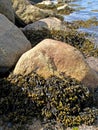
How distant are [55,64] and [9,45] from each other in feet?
3.23

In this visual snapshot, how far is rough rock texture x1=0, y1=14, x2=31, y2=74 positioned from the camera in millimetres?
5680

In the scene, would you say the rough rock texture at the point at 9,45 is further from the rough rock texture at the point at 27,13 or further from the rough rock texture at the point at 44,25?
the rough rock texture at the point at 27,13

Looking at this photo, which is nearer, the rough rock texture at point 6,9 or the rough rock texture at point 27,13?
the rough rock texture at point 6,9

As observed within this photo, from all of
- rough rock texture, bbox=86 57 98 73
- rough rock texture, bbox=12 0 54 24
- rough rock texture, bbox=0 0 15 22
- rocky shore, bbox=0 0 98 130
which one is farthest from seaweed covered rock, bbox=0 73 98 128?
rough rock texture, bbox=12 0 54 24

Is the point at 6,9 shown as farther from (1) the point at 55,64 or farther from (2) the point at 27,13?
(1) the point at 55,64

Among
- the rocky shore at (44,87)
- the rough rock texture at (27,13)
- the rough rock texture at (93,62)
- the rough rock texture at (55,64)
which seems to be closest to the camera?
the rocky shore at (44,87)

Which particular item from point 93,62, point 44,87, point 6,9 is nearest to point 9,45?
point 44,87

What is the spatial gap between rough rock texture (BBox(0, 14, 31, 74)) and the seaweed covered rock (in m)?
0.43

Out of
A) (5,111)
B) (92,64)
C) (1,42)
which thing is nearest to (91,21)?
(92,64)

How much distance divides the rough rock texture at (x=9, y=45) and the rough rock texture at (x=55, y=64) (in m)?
0.29

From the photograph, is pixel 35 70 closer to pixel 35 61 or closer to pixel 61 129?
pixel 35 61

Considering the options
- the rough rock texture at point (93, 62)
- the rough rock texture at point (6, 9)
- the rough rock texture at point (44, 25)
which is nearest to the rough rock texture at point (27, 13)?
the rough rock texture at point (44, 25)

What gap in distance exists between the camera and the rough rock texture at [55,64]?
5.36 m

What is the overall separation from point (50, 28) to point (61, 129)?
15.4 ft
